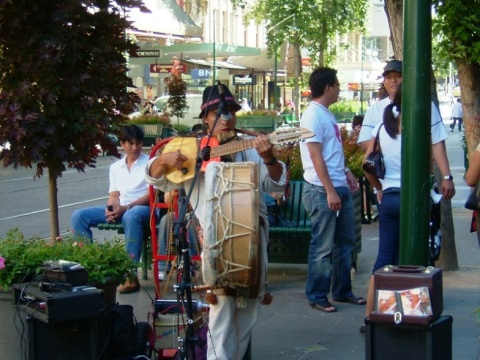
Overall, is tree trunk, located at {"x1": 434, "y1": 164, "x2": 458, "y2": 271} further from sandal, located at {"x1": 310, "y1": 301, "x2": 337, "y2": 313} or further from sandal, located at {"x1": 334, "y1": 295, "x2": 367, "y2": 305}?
sandal, located at {"x1": 310, "y1": 301, "x2": 337, "y2": 313}

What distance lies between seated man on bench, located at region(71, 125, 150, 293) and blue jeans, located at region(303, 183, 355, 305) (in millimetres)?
1839

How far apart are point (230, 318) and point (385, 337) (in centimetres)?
93

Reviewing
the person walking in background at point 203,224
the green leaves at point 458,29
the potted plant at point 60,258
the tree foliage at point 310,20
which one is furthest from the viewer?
the tree foliage at point 310,20

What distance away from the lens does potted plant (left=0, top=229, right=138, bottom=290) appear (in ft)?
19.7

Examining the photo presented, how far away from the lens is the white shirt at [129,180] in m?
9.32

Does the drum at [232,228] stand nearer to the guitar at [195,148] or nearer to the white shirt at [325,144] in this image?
the guitar at [195,148]

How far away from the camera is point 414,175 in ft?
18.7

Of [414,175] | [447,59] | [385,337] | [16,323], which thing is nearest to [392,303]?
[385,337]

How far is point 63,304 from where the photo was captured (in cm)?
537

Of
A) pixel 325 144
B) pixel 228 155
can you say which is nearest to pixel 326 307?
pixel 325 144

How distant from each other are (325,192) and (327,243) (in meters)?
0.45

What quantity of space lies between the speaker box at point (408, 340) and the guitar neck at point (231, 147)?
115cm

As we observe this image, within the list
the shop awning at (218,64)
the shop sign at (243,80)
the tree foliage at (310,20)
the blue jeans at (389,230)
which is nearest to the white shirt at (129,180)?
the blue jeans at (389,230)

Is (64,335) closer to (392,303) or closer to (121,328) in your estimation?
(121,328)
